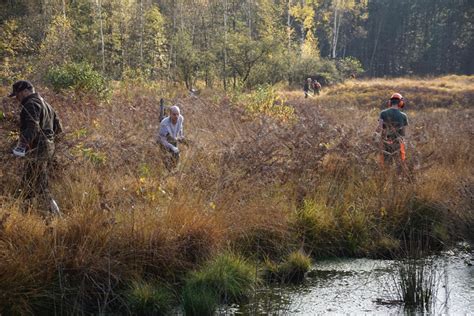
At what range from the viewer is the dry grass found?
559cm

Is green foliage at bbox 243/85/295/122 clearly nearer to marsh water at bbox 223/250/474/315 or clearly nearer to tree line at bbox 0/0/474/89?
tree line at bbox 0/0/474/89

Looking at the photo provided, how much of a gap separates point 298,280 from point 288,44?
113ft

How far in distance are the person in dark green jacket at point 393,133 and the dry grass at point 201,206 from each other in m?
0.25

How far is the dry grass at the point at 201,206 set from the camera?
5.59 m

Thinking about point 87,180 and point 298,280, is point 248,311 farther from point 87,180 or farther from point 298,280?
point 87,180

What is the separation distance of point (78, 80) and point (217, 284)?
37.4 feet

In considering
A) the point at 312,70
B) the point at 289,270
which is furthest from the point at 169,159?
the point at 312,70

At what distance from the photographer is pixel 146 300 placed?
557 centimetres

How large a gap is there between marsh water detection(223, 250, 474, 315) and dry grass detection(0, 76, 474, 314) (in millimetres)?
497

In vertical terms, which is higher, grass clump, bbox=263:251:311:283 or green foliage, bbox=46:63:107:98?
green foliage, bbox=46:63:107:98

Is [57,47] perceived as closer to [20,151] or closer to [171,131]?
[171,131]

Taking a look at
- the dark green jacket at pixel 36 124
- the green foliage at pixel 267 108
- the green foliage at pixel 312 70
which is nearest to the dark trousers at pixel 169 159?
the dark green jacket at pixel 36 124

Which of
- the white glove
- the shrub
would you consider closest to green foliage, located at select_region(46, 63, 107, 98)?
the white glove

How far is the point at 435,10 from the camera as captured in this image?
190ft
